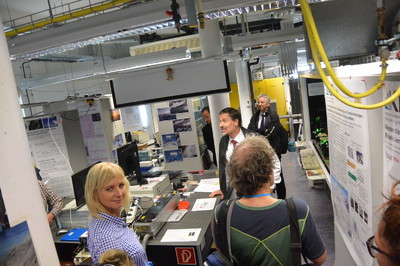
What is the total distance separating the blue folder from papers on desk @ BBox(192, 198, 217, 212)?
3.81 feet

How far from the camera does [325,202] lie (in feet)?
13.6

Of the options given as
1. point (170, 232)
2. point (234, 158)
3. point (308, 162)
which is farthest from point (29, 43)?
point (308, 162)

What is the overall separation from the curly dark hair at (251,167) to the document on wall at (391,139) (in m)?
0.56

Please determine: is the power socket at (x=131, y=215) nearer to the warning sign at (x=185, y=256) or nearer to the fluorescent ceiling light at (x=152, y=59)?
the warning sign at (x=185, y=256)

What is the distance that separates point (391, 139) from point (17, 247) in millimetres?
1764

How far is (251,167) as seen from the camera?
1365 millimetres

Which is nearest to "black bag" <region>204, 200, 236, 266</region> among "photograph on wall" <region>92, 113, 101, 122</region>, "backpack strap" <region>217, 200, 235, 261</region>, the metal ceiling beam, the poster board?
"backpack strap" <region>217, 200, 235, 261</region>

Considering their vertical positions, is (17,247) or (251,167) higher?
(251,167)

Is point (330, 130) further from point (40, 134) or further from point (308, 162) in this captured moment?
point (40, 134)

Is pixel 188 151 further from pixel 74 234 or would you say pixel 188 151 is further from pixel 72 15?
pixel 72 15

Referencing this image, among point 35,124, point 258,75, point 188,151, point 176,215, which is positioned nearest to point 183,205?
point 176,215

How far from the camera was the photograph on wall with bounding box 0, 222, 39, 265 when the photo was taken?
1.05 m

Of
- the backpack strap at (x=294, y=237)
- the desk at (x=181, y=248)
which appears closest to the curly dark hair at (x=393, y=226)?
the backpack strap at (x=294, y=237)

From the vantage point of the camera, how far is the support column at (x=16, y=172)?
1.07 meters
